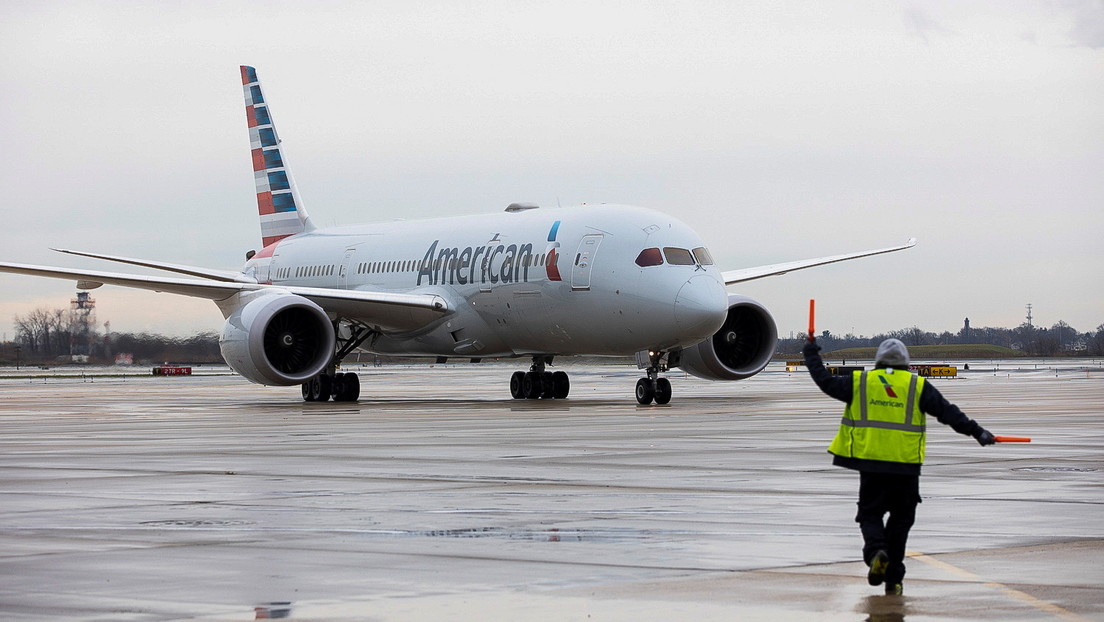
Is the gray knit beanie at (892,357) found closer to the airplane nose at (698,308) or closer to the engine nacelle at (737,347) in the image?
the airplane nose at (698,308)

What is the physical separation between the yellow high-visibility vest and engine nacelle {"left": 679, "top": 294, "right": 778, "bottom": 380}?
24172 mm

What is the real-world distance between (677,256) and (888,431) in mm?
21354

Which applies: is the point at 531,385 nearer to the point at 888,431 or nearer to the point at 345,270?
the point at 345,270

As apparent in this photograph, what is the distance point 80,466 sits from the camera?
624 inches

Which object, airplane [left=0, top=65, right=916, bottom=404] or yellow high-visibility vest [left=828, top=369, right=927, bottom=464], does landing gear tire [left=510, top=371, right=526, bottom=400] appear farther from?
yellow high-visibility vest [left=828, top=369, right=927, bottom=464]

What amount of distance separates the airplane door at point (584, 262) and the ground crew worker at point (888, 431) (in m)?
21.7

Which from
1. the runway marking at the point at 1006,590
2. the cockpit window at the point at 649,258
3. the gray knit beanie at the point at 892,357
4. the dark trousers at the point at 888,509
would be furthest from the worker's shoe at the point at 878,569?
the cockpit window at the point at 649,258

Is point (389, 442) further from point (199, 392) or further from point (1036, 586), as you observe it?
point (199, 392)

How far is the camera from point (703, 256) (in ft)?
100.0

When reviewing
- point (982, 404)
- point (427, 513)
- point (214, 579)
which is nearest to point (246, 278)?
point (982, 404)

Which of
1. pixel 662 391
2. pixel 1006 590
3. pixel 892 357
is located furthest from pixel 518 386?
pixel 1006 590

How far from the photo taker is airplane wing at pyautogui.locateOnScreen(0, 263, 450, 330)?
3347cm

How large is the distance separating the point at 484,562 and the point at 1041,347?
134130mm

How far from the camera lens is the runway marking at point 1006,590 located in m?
7.09
